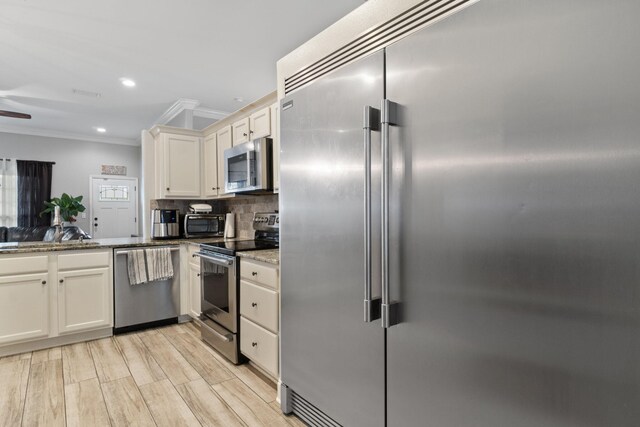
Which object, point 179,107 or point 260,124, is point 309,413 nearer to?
point 260,124

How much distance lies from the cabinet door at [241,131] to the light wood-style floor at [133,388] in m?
1.95

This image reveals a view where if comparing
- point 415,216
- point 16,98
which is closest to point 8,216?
point 16,98

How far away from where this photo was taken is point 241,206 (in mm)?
4027

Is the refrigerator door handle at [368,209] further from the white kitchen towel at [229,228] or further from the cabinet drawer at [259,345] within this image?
the white kitchen towel at [229,228]

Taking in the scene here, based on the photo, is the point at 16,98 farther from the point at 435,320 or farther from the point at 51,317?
the point at 435,320

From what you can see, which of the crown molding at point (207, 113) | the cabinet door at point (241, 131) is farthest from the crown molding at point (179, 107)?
the cabinet door at point (241, 131)

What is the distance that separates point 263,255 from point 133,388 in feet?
3.98

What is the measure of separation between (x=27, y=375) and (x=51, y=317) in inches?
22.9

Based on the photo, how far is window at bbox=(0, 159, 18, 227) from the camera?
624 cm

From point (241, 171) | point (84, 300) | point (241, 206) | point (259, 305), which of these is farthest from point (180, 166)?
point (259, 305)

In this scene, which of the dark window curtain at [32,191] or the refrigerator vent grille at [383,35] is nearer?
the refrigerator vent grille at [383,35]

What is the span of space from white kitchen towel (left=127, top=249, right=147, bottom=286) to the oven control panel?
3.63ft

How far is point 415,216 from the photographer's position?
116 cm

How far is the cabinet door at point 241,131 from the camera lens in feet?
10.8
